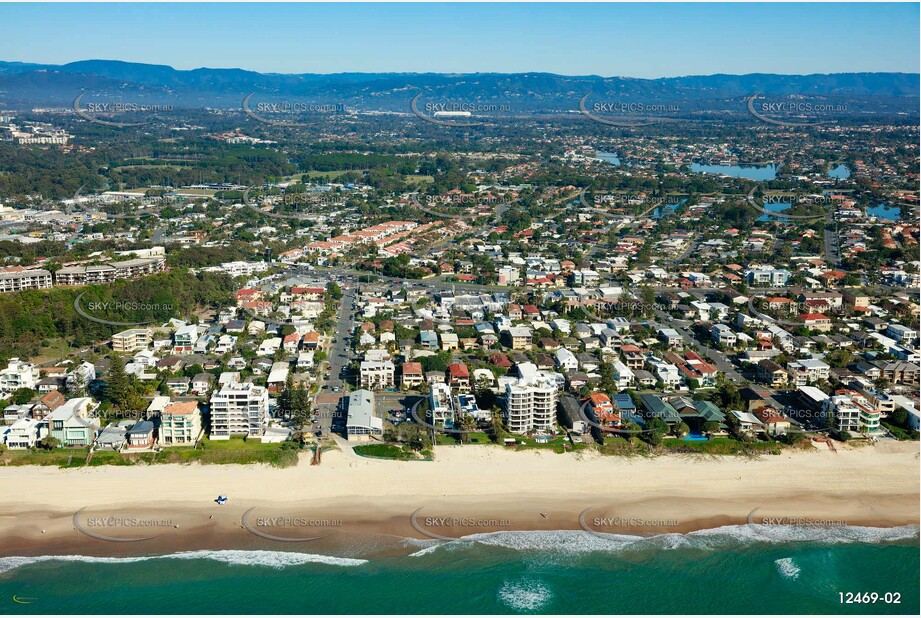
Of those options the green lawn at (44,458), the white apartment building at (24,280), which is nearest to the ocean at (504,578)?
the green lawn at (44,458)

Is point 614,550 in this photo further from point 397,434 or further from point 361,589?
point 397,434

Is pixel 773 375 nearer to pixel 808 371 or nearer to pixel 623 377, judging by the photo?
pixel 808 371

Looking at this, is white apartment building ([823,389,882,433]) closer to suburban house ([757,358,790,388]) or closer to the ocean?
suburban house ([757,358,790,388])

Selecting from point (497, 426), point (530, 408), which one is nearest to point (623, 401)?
point (530, 408)

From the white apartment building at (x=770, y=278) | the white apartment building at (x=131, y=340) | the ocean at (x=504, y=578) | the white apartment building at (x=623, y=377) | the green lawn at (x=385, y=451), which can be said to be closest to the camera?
the ocean at (x=504, y=578)

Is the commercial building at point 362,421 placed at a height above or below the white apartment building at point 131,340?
below

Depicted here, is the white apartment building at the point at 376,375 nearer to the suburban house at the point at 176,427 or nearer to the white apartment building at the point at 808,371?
the suburban house at the point at 176,427
